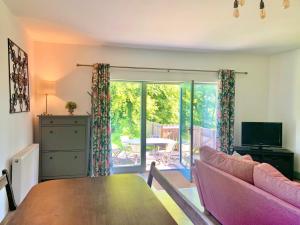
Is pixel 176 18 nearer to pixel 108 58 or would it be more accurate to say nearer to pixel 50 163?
pixel 108 58

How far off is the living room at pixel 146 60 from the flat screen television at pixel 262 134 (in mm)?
307

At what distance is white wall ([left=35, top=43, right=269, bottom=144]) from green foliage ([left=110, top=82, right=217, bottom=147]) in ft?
0.94

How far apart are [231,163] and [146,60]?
289cm

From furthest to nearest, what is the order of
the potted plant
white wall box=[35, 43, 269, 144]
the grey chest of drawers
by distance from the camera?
white wall box=[35, 43, 269, 144] → the potted plant → the grey chest of drawers

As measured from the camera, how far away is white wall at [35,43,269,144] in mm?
4336

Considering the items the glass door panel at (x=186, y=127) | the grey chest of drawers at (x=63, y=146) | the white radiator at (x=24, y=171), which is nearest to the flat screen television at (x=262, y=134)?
the glass door panel at (x=186, y=127)

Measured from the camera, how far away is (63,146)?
396 cm

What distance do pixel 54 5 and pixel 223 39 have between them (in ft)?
8.58

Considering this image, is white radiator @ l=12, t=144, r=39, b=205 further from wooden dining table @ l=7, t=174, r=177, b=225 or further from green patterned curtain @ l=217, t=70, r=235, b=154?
green patterned curtain @ l=217, t=70, r=235, b=154

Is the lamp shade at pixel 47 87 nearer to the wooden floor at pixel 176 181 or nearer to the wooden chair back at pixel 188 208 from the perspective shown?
the wooden floor at pixel 176 181

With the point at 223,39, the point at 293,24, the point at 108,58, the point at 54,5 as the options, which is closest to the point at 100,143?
the point at 108,58

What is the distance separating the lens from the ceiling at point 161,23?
266cm

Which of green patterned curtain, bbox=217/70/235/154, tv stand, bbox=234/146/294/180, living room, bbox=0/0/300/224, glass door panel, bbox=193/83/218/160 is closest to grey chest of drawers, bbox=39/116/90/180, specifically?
living room, bbox=0/0/300/224

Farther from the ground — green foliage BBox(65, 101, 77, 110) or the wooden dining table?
green foliage BBox(65, 101, 77, 110)
